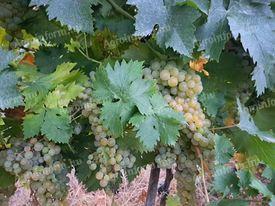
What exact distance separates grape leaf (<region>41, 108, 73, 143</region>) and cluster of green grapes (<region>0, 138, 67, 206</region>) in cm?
5

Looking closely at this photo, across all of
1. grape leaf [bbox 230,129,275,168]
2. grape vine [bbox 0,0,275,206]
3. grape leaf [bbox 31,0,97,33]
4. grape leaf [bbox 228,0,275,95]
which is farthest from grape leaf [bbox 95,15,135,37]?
grape leaf [bbox 230,129,275,168]

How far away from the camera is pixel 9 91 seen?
0.97m

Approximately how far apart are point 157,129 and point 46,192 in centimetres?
28

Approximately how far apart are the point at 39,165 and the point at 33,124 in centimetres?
9

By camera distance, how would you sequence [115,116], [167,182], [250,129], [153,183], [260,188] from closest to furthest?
1. [115,116]
2. [250,129]
3. [260,188]
4. [153,183]
5. [167,182]

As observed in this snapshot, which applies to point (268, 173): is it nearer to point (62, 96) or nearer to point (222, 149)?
point (222, 149)

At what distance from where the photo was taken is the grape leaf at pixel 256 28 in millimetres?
982

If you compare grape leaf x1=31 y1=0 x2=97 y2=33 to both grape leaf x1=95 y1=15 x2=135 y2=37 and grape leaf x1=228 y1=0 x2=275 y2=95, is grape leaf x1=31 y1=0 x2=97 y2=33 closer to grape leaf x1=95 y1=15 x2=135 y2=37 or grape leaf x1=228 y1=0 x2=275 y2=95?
grape leaf x1=95 y1=15 x2=135 y2=37

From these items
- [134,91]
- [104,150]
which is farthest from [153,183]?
[134,91]

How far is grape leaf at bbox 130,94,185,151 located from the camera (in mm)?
939

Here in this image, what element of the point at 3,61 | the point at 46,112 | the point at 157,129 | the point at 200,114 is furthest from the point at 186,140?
the point at 3,61

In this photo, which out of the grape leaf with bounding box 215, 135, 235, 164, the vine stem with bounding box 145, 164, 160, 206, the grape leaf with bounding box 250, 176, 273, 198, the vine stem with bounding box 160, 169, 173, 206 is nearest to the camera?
the grape leaf with bounding box 215, 135, 235, 164

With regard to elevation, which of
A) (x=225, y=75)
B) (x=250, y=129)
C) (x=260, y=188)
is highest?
(x=225, y=75)

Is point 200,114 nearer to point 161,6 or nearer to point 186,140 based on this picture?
point 186,140
